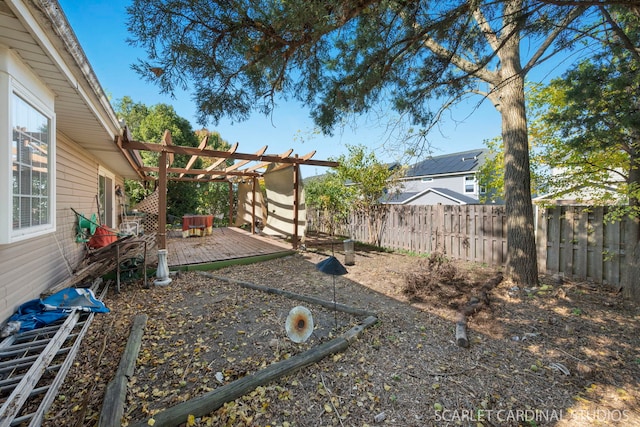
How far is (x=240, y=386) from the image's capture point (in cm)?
204

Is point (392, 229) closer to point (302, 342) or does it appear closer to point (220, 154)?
point (220, 154)

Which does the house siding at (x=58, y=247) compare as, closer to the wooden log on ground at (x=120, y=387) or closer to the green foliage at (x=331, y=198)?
the wooden log on ground at (x=120, y=387)

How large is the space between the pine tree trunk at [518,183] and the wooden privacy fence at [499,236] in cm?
100

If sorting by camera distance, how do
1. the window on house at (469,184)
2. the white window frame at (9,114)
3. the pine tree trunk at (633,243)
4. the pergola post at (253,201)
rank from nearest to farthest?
the white window frame at (9,114) < the pine tree trunk at (633,243) < the pergola post at (253,201) < the window on house at (469,184)

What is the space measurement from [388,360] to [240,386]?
1.31m

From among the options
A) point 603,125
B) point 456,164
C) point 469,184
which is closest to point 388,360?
point 603,125

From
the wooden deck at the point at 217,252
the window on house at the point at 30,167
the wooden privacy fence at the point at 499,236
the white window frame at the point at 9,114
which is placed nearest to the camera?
the white window frame at the point at 9,114

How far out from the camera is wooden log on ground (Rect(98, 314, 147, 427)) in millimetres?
1692

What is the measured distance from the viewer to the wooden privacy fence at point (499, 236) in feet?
15.2

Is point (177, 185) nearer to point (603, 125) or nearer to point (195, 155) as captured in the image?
point (195, 155)

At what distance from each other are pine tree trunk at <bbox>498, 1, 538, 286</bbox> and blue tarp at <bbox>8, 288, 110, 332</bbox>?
620 centimetres

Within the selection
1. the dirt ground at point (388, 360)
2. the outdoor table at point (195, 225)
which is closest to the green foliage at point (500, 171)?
the dirt ground at point (388, 360)

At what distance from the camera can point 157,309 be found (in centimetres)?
371

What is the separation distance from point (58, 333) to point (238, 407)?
81.4 inches
